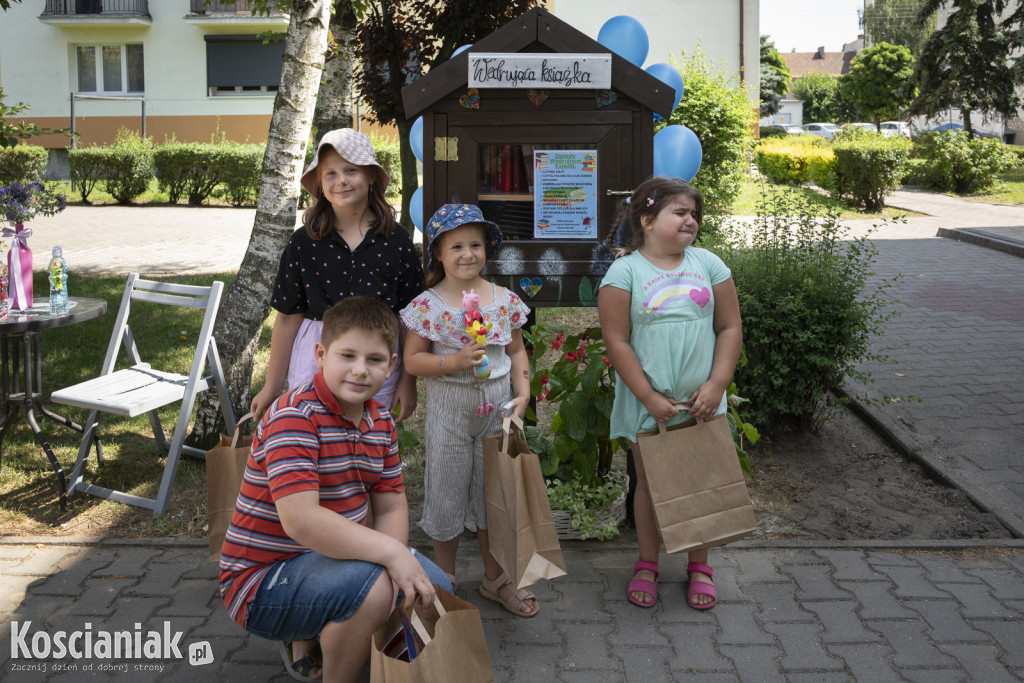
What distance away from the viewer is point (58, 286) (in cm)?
495

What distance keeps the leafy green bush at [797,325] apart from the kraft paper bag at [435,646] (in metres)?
3.15

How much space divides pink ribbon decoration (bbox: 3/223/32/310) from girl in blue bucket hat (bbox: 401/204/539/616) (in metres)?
2.74

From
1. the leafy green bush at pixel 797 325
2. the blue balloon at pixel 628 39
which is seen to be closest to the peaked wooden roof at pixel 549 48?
the blue balloon at pixel 628 39

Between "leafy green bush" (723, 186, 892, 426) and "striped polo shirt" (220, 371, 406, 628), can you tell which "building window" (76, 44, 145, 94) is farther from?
"striped polo shirt" (220, 371, 406, 628)

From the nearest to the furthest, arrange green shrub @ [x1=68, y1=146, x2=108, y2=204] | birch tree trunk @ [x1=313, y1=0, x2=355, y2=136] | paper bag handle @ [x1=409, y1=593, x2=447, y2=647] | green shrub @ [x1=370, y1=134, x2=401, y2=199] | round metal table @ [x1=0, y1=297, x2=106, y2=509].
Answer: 1. paper bag handle @ [x1=409, y1=593, x2=447, y2=647]
2. round metal table @ [x1=0, y1=297, x2=106, y2=509]
3. birch tree trunk @ [x1=313, y1=0, x2=355, y2=136]
4. green shrub @ [x1=68, y1=146, x2=108, y2=204]
5. green shrub @ [x1=370, y1=134, x2=401, y2=199]

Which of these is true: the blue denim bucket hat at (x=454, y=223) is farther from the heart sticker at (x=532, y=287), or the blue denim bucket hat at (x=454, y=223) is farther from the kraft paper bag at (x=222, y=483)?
the kraft paper bag at (x=222, y=483)

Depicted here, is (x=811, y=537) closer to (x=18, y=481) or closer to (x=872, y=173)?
(x=18, y=481)

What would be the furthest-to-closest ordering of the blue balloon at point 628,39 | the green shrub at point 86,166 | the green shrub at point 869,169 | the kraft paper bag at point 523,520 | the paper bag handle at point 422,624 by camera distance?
the green shrub at point 86,166, the green shrub at point 869,169, the blue balloon at point 628,39, the kraft paper bag at point 523,520, the paper bag handle at point 422,624

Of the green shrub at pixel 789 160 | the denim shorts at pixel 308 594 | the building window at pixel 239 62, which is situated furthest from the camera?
the building window at pixel 239 62

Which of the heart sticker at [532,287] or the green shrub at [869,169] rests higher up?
the green shrub at [869,169]

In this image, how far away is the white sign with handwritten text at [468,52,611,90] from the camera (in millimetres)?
3807

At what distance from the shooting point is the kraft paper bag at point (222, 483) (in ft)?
10.7

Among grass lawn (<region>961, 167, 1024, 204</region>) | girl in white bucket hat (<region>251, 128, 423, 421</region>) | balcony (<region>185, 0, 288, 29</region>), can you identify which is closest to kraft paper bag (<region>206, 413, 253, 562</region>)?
girl in white bucket hat (<region>251, 128, 423, 421</region>)

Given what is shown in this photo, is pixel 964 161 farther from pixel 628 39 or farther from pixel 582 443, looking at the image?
pixel 582 443
